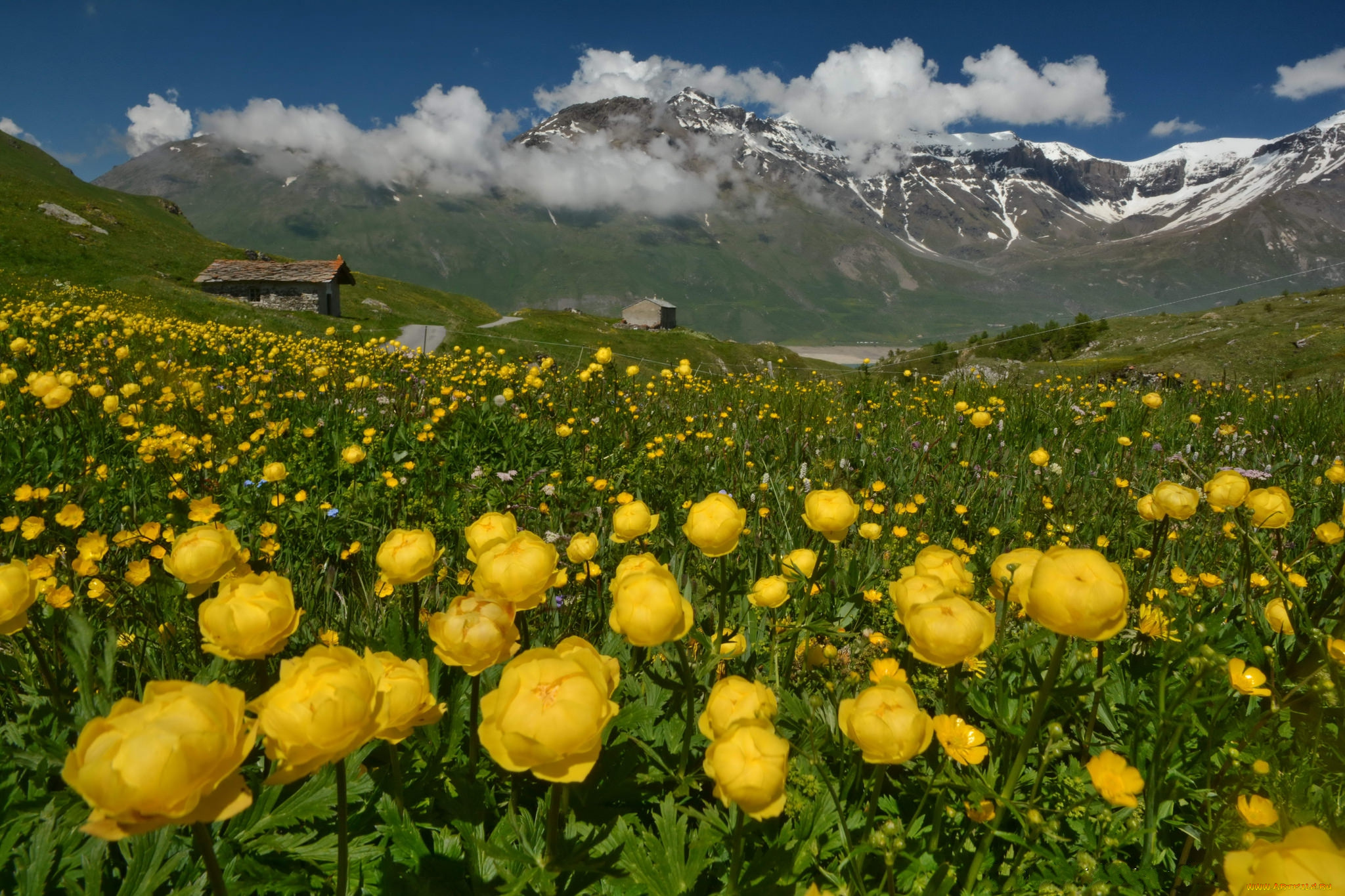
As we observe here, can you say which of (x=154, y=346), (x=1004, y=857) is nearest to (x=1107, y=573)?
(x=1004, y=857)

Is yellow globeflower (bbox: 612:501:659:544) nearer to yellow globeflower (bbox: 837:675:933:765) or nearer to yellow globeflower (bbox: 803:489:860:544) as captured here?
yellow globeflower (bbox: 803:489:860:544)

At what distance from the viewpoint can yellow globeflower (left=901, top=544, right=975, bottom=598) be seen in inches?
54.7

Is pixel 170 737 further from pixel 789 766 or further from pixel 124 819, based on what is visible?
pixel 789 766

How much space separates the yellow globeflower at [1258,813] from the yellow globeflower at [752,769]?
35.0 inches

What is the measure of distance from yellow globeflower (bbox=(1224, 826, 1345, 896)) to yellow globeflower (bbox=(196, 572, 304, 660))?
1237mm

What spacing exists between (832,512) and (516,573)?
78cm

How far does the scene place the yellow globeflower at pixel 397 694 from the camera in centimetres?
90

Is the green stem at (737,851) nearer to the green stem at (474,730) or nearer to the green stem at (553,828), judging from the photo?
the green stem at (553,828)

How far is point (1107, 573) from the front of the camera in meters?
0.99

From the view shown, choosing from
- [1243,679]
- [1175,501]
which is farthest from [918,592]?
[1175,501]

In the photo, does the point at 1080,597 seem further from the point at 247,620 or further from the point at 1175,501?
the point at 247,620

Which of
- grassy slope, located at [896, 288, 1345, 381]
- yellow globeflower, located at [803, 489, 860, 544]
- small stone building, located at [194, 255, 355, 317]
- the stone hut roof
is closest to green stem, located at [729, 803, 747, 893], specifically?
yellow globeflower, located at [803, 489, 860, 544]

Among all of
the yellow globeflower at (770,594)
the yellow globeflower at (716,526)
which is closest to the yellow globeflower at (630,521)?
the yellow globeflower at (716,526)

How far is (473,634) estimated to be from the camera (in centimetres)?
Answer: 98
